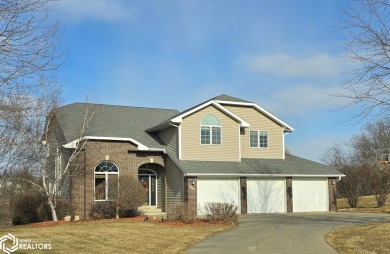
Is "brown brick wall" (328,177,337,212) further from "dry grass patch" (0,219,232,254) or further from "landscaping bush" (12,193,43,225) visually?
"landscaping bush" (12,193,43,225)

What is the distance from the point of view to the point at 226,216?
21.0 m

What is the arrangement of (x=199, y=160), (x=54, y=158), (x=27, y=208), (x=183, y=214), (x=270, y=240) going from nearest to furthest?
(x=270, y=240) → (x=183, y=214) → (x=54, y=158) → (x=27, y=208) → (x=199, y=160)

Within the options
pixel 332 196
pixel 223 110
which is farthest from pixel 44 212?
pixel 332 196

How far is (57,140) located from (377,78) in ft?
64.8

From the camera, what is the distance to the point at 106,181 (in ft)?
84.0

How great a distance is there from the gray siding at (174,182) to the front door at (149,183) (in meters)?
1.48

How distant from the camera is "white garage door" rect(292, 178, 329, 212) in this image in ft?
98.5

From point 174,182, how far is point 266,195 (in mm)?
6075

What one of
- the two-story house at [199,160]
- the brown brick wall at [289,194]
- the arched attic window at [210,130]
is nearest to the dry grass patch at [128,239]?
the two-story house at [199,160]

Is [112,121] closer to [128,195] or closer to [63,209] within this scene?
[63,209]

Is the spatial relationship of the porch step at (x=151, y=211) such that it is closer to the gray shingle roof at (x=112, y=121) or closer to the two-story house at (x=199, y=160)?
the two-story house at (x=199, y=160)

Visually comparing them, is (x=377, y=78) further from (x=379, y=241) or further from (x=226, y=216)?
(x=226, y=216)

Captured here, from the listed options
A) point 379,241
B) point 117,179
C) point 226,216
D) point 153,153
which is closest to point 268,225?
point 226,216

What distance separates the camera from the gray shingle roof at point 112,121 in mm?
27672
